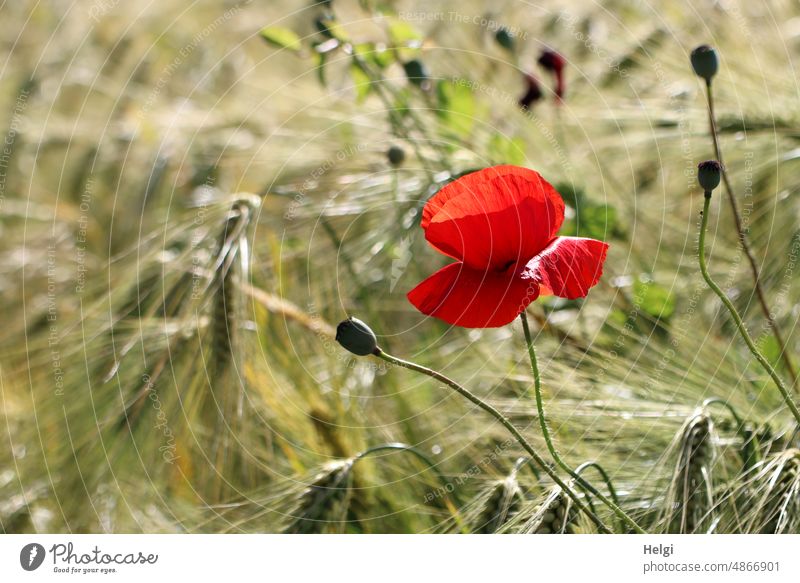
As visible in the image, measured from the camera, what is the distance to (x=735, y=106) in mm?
637

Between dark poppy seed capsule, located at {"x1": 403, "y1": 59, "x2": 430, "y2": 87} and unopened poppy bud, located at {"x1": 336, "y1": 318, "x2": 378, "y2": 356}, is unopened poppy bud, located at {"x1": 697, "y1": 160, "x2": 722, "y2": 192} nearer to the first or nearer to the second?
unopened poppy bud, located at {"x1": 336, "y1": 318, "x2": 378, "y2": 356}

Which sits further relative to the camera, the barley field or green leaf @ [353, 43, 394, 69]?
green leaf @ [353, 43, 394, 69]

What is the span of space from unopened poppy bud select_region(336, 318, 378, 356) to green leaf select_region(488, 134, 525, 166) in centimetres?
31

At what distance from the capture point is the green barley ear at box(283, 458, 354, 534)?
0.51 meters

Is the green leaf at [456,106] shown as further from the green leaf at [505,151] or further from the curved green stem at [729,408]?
the curved green stem at [729,408]

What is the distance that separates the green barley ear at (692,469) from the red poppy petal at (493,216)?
14 centimetres

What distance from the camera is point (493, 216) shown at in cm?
40

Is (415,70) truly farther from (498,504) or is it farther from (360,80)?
(498,504)

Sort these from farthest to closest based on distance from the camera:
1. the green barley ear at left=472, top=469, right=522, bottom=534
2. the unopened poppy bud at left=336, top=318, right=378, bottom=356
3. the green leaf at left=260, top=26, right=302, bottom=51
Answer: the green leaf at left=260, top=26, right=302, bottom=51 → the green barley ear at left=472, top=469, right=522, bottom=534 → the unopened poppy bud at left=336, top=318, right=378, bottom=356

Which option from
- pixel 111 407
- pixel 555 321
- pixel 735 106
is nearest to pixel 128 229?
pixel 111 407

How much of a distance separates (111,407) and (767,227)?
464mm

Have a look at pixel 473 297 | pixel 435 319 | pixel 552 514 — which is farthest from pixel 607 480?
pixel 435 319
